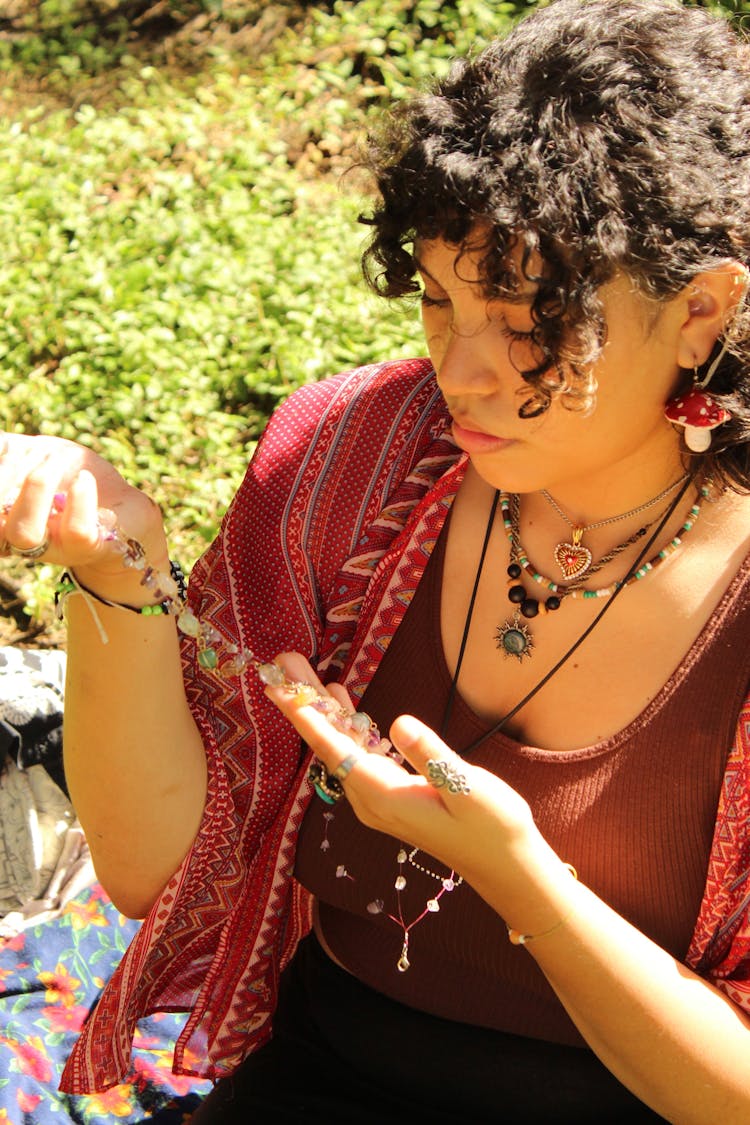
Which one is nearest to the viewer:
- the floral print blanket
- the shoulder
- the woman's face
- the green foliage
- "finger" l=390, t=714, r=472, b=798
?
"finger" l=390, t=714, r=472, b=798

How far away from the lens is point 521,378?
56.1 inches

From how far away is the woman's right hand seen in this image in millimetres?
1375

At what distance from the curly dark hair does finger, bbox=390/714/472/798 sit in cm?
38

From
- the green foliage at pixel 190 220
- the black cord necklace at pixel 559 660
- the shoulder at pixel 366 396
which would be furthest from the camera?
the green foliage at pixel 190 220

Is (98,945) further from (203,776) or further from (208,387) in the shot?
(208,387)

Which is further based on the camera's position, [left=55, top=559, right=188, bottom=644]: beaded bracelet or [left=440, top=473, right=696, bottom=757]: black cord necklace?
[left=440, top=473, right=696, bottom=757]: black cord necklace

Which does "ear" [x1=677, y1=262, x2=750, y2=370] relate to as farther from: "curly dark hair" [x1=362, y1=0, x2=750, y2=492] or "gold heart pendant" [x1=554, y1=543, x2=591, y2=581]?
"gold heart pendant" [x1=554, y1=543, x2=591, y2=581]

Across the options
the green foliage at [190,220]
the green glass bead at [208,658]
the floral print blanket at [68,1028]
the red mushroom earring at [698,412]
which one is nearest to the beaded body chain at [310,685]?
the green glass bead at [208,658]

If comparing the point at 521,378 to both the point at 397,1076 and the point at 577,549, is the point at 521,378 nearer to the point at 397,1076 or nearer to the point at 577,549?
the point at 577,549

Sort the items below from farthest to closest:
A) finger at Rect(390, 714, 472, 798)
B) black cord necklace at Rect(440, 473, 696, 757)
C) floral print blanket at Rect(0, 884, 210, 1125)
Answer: floral print blanket at Rect(0, 884, 210, 1125) < black cord necklace at Rect(440, 473, 696, 757) < finger at Rect(390, 714, 472, 798)

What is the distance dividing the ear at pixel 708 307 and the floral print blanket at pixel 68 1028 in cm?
143

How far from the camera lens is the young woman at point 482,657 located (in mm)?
1377

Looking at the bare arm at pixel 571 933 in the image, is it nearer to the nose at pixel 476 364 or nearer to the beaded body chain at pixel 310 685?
the beaded body chain at pixel 310 685

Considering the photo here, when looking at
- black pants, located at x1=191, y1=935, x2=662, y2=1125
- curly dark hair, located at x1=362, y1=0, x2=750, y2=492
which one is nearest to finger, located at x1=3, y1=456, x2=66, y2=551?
curly dark hair, located at x1=362, y1=0, x2=750, y2=492
